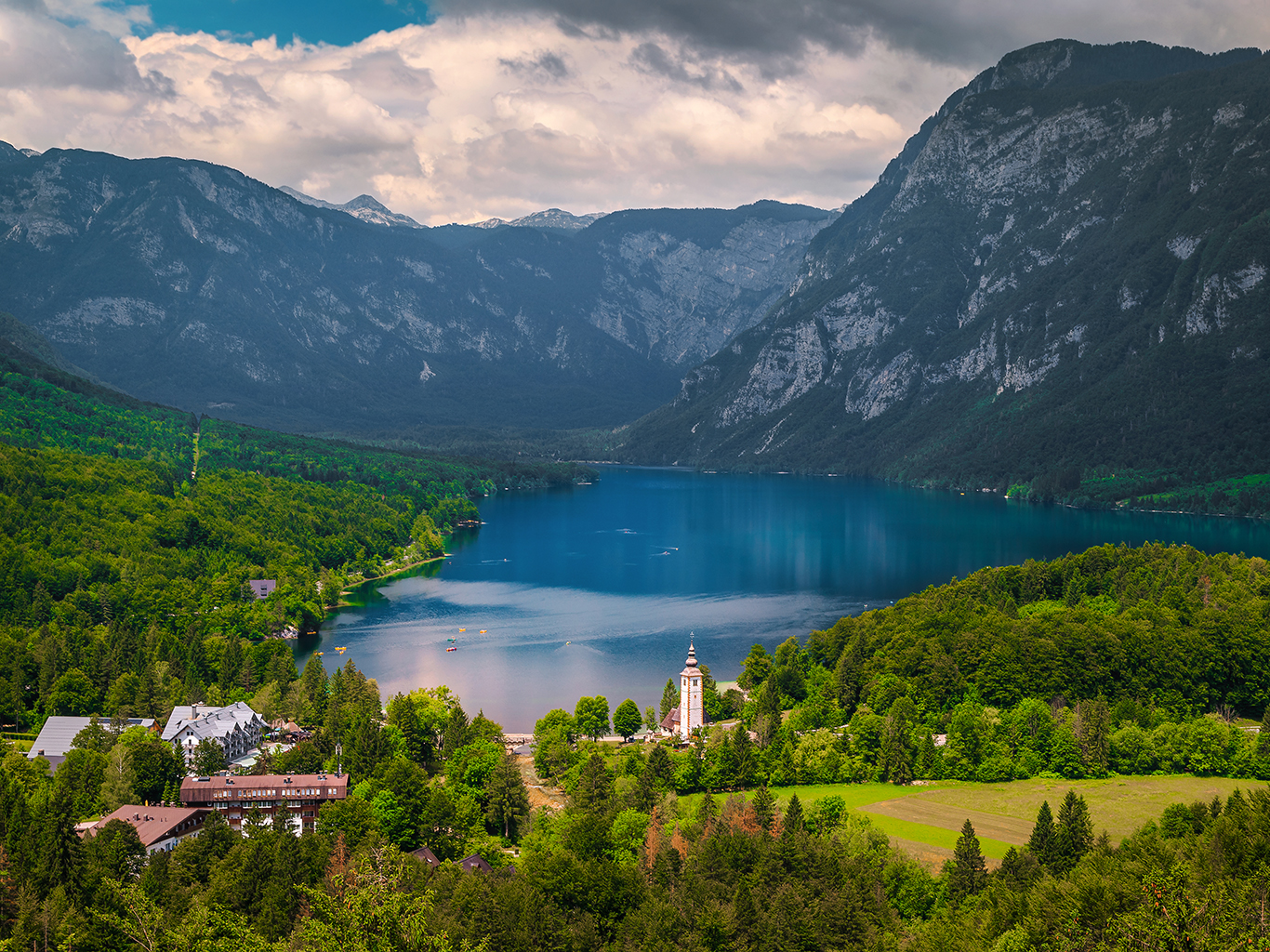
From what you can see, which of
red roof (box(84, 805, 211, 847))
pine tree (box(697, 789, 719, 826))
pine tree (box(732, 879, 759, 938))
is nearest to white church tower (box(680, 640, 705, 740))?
pine tree (box(697, 789, 719, 826))

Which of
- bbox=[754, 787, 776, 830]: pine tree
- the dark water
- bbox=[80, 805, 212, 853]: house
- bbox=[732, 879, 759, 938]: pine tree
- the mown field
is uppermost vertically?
the dark water

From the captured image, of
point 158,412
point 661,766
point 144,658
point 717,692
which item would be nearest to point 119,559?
point 144,658

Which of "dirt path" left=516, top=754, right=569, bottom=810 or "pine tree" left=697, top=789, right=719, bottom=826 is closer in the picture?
"pine tree" left=697, top=789, right=719, bottom=826

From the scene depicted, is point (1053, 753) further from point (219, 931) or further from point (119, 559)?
point (119, 559)

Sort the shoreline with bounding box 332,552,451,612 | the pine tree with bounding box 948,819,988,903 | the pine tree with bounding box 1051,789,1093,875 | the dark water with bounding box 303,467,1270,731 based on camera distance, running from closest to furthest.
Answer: the pine tree with bounding box 948,819,988,903
the pine tree with bounding box 1051,789,1093,875
the dark water with bounding box 303,467,1270,731
the shoreline with bounding box 332,552,451,612

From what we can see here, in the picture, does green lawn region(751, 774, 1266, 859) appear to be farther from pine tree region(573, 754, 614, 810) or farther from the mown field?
pine tree region(573, 754, 614, 810)
